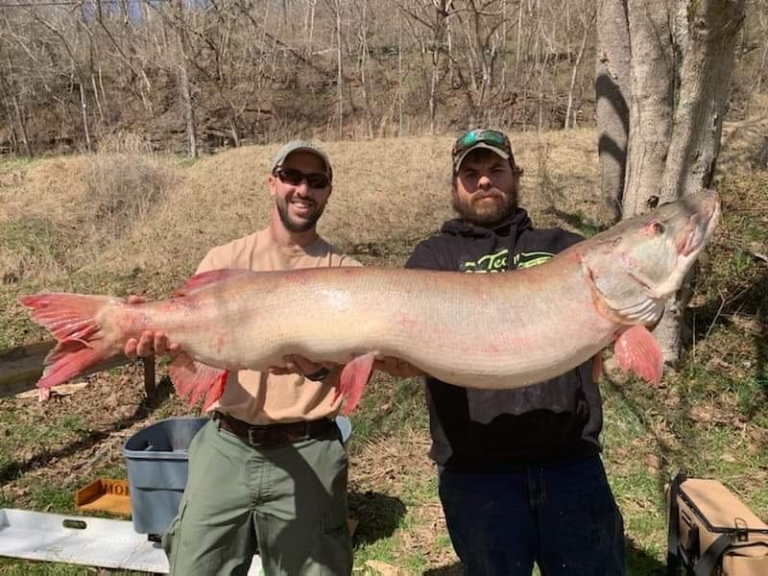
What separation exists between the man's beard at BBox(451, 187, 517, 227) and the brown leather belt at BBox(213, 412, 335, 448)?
1.19 meters

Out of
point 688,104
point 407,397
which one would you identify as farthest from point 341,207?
point 688,104

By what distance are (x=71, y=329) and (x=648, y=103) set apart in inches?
199

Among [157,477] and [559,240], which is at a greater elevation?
[559,240]

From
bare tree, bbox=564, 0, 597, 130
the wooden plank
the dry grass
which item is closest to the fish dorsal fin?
the dry grass

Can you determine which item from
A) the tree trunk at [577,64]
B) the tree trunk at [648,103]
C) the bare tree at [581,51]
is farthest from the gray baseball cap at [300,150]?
the tree trunk at [577,64]

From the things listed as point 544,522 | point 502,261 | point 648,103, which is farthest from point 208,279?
point 648,103

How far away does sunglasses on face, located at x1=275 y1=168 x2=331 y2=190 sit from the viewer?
120 inches

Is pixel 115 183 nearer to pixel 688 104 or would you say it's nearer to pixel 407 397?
pixel 407 397

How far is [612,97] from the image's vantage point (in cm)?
794

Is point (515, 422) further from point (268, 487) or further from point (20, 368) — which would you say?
point (20, 368)

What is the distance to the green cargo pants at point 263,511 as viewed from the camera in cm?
286

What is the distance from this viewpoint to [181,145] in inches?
1029

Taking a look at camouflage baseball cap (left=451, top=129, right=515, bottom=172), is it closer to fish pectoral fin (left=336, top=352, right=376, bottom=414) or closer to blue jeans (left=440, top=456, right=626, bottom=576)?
fish pectoral fin (left=336, top=352, right=376, bottom=414)

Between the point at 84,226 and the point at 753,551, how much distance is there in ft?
45.1
